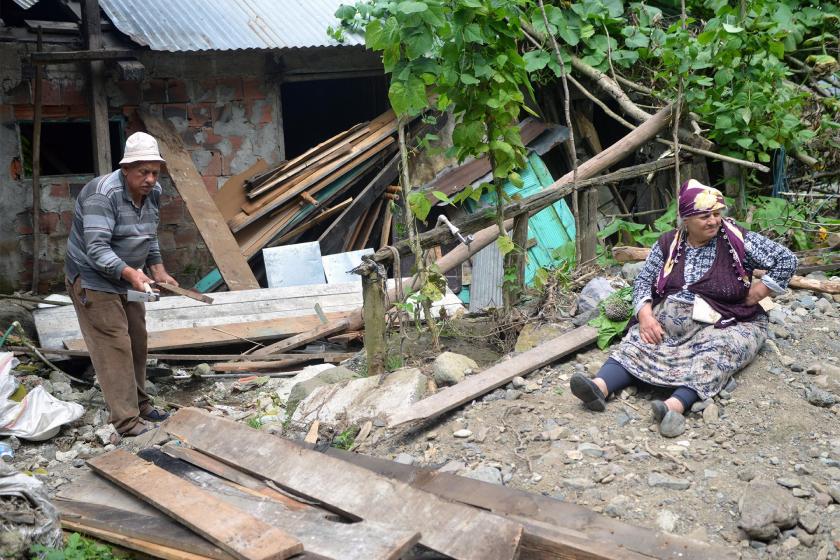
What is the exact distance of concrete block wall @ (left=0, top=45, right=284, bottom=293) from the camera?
8.56 metres

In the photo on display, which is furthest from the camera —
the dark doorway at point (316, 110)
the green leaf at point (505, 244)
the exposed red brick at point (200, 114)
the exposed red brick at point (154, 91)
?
the dark doorway at point (316, 110)

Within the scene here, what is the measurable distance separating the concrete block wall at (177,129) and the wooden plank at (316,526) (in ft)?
17.3

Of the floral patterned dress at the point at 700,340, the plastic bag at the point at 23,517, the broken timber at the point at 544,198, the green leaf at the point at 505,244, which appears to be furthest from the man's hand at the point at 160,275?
the floral patterned dress at the point at 700,340

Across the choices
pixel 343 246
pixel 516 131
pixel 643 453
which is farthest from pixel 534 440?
pixel 343 246

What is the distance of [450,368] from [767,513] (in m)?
2.28

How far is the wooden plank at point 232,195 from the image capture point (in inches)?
365

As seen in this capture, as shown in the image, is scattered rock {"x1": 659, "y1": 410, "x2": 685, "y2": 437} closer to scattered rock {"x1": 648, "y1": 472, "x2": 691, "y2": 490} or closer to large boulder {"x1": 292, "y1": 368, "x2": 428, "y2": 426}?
scattered rock {"x1": 648, "y1": 472, "x2": 691, "y2": 490}

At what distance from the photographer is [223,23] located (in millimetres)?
9070

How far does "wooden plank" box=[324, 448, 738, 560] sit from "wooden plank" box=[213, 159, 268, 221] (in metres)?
5.46

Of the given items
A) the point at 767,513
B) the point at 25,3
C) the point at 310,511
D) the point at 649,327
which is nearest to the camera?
the point at 767,513

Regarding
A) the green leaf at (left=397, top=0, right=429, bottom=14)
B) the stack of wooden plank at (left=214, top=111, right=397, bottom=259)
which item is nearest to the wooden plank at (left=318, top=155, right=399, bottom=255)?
the stack of wooden plank at (left=214, top=111, right=397, bottom=259)

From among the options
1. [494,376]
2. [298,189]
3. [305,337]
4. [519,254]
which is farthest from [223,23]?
[494,376]

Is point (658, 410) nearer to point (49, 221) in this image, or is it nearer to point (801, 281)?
point (801, 281)

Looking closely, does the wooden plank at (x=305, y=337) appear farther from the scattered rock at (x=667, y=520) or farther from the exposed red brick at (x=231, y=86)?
the scattered rock at (x=667, y=520)
